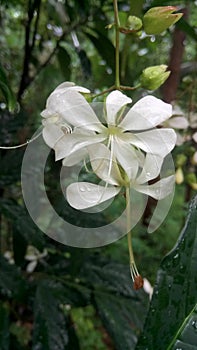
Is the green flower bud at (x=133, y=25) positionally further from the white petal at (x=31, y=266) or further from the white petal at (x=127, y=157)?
the white petal at (x=31, y=266)

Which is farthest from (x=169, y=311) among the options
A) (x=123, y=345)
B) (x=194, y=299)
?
(x=123, y=345)

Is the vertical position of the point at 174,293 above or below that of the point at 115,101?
below

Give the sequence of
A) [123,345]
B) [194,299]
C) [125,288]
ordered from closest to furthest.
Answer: [194,299]
[123,345]
[125,288]

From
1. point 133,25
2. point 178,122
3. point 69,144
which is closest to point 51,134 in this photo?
point 69,144

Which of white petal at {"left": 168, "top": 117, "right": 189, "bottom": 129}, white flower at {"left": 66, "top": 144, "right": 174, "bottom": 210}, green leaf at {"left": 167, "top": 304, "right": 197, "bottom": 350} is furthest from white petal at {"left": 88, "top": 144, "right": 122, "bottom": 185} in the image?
white petal at {"left": 168, "top": 117, "right": 189, "bottom": 129}

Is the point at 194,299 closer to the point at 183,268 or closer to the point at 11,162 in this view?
the point at 183,268

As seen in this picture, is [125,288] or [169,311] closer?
[169,311]

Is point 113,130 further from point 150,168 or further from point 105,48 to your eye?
point 105,48
